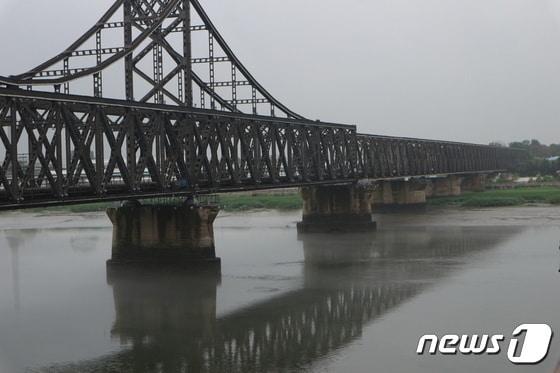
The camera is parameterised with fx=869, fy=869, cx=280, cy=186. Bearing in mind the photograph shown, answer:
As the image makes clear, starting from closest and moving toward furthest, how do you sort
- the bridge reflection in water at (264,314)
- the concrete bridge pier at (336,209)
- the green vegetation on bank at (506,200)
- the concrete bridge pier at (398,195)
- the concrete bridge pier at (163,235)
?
the bridge reflection in water at (264,314)
the concrete bridge pier at (163,235)
the concrete bridge pier at (336,209)
the concrete bridge pier at (398,195)
the green vegetation on bank at (506,200)

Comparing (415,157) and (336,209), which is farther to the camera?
(415,157)

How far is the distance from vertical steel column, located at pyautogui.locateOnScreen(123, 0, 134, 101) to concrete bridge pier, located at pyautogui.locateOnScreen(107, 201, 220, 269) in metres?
6.43

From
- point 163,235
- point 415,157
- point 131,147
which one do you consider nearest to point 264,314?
point 131,147

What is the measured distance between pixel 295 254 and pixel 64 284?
1577 centimetres

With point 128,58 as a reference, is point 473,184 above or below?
below

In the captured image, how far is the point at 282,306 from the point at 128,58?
62.4ft

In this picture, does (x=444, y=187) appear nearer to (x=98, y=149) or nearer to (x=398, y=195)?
(x=398, y=195)

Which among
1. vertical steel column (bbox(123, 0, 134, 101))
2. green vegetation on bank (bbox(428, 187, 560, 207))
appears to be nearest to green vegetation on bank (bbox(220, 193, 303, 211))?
green vegetation on bank (bbox(428, 187, 560, 207))

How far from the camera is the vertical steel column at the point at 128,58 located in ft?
144

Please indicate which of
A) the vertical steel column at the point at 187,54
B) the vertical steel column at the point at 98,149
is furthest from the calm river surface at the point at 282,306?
the vertical steel column at the point at 187,54

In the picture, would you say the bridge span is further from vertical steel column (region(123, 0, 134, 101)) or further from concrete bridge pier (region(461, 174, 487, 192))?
concrete bridge pier (region(461, 174, 487, 192))

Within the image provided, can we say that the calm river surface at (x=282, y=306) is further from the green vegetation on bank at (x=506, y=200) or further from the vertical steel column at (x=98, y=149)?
the green vegetation on bank at (x=506, y=200)

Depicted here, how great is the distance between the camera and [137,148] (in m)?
38.4

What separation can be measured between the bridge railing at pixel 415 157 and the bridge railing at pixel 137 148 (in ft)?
50.2
